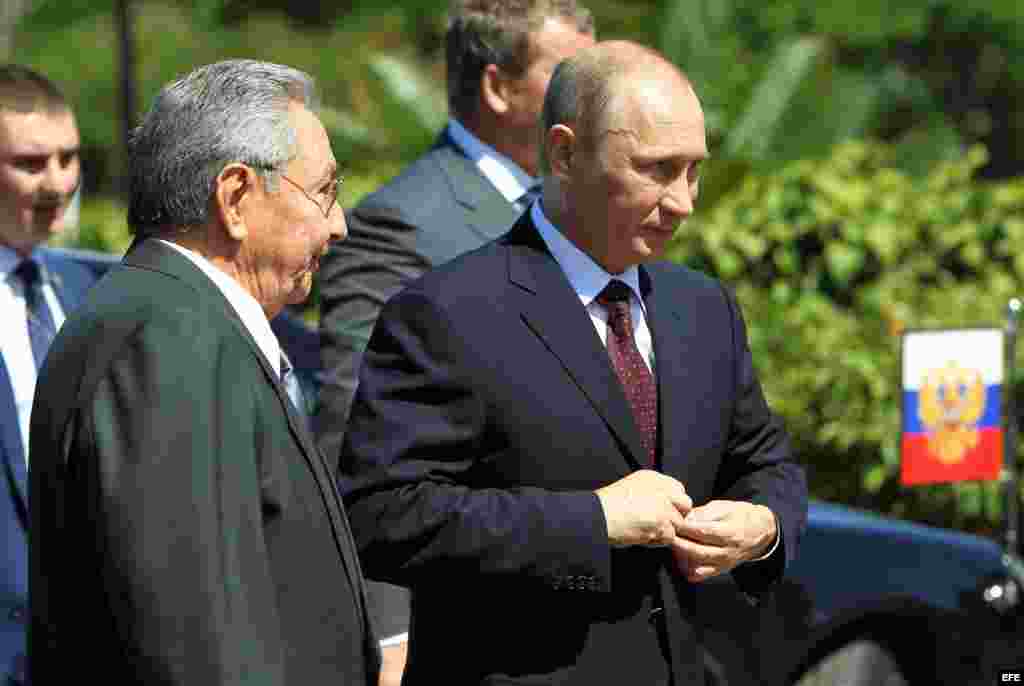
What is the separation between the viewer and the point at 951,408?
535 centimetres

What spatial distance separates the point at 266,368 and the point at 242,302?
4.9 inches

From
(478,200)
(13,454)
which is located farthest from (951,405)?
(13,454)

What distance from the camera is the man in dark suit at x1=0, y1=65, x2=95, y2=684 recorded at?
3750 millimetres

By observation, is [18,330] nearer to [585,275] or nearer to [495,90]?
[495,90]

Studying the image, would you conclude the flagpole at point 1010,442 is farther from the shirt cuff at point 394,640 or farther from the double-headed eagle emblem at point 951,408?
the shirt cuff at point 394,640

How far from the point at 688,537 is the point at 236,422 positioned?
0.90 m

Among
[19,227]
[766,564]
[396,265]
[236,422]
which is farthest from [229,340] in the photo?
[19,227]

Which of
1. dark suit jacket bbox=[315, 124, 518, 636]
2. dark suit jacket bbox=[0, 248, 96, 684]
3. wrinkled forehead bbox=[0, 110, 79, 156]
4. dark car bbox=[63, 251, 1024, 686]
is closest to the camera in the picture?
dark suit jacket bbox=[0, 248, 96, 684]

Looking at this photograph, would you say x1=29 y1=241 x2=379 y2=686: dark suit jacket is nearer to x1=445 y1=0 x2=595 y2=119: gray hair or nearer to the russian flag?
x1=445 y1=0 x2=595 y2=119: gray hair

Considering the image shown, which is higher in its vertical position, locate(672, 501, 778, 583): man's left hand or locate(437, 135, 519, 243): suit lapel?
locate(437, 135, 519, 243): suit lapel

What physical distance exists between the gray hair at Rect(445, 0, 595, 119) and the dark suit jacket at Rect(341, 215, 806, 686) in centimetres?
96

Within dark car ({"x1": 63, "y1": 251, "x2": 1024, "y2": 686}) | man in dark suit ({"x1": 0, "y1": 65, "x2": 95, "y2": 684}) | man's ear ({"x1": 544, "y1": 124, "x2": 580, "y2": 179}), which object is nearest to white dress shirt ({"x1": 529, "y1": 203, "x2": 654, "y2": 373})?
man's ear ({"x1": 544, "y1": 124, "x2": 580, "y2": 179})

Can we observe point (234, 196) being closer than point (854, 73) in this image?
Yes

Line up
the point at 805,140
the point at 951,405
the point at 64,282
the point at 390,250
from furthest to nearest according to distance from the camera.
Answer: the point at 805,140
the point at 951,405
the point at 64,282
the point at 390,250
